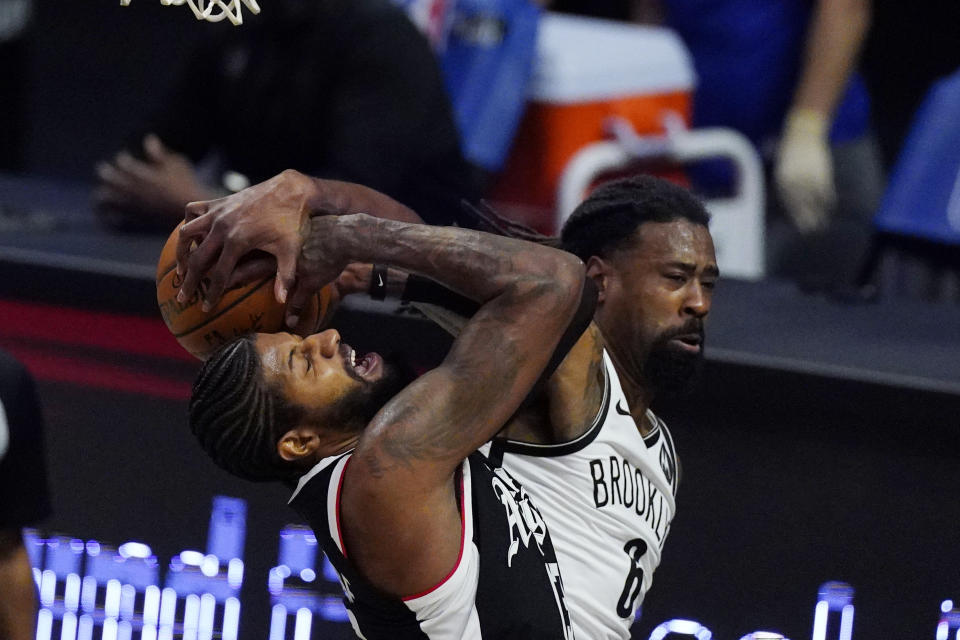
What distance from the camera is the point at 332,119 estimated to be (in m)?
3.68

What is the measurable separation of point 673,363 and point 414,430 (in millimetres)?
612

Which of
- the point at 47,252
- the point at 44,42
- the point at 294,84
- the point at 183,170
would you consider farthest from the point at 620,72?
the point at 44,42

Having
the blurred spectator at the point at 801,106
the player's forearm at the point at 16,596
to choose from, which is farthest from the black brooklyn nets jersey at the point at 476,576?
the blurred spectator at the point at 801,106

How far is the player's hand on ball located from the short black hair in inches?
20.5

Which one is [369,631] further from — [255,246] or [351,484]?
[255,246]

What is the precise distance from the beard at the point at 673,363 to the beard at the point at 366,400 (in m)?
0.47

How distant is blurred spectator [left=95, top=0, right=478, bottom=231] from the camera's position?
3629mm

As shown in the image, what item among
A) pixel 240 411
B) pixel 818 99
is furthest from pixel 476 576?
pixel 818 99

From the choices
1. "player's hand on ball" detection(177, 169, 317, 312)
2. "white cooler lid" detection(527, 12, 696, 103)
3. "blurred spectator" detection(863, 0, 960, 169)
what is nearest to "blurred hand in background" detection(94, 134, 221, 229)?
"white cooler lid" detection(527, 12, 696, 103)

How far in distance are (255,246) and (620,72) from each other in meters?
2.47

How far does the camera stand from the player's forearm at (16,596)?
2564mm

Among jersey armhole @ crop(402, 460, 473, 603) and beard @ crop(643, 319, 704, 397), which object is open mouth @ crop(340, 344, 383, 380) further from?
beard @ crop(643, 319, 704, 397)

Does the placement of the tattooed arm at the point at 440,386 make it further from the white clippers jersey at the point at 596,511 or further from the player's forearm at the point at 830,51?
the player's forearm at the point at 830,51

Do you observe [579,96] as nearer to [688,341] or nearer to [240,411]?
[688,341]
